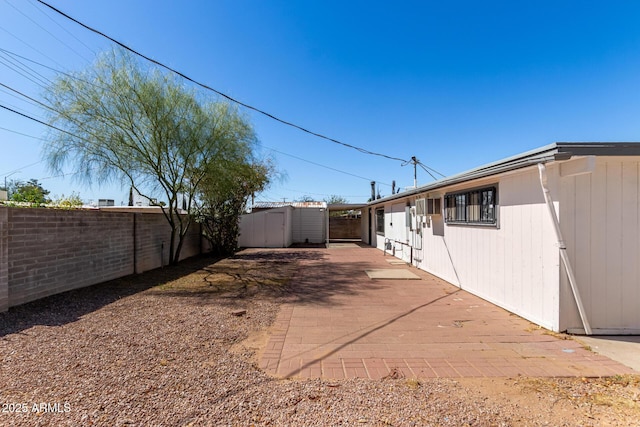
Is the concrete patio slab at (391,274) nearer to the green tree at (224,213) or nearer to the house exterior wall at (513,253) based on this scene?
the house exterior wall at (513,253)

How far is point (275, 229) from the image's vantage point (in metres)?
17.4

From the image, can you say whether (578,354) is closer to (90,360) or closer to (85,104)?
(90,360)

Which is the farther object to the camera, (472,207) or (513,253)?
(472,207)

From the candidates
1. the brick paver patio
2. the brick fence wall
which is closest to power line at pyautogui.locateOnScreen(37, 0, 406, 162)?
the brick fence wall

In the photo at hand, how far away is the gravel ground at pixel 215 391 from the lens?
7.10ft

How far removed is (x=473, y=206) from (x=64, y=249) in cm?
855

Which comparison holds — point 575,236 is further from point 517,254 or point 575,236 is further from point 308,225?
point 308,225

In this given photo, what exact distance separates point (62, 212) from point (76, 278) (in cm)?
143

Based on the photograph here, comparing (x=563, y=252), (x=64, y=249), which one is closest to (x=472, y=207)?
(x=563, y=252)

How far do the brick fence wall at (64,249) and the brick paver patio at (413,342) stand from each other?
14.6 feet

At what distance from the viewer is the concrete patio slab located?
26.0 ft

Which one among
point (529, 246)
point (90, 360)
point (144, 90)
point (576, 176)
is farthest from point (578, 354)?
point (144, 90)

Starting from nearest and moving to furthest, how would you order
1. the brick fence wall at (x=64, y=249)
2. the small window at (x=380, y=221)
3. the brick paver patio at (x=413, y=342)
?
the brick paver patio at (x=413, y=342) < the brick fence wall at (x=64, y=249) < the small window at (x=380, y=221)

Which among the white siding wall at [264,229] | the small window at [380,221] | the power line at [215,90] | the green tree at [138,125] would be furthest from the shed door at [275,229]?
the green tree at [138,125]
